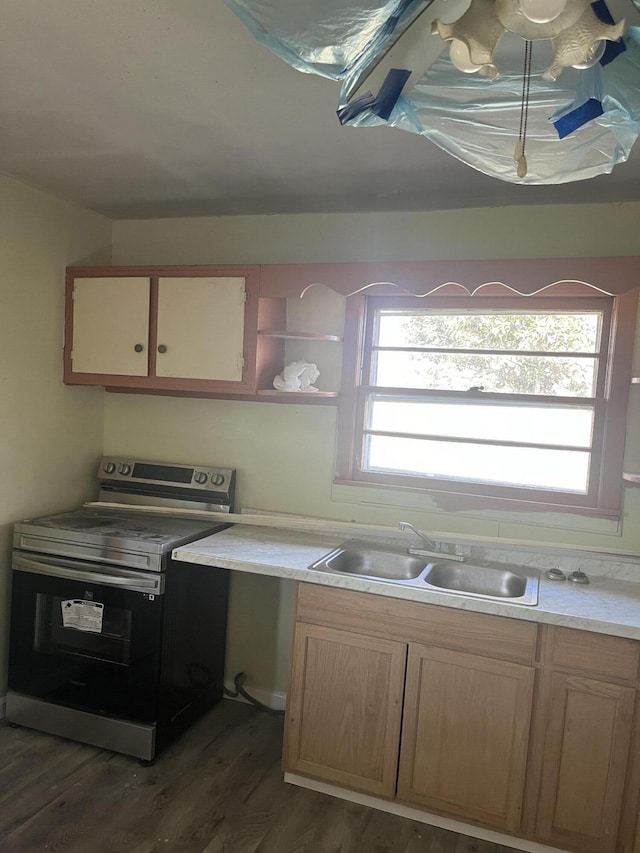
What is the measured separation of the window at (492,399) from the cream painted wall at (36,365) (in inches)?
53.1

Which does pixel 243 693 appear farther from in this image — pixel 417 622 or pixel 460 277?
pixel 460 277

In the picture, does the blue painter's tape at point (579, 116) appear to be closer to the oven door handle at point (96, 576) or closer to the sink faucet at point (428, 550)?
the sink faucet at point (428, 550)

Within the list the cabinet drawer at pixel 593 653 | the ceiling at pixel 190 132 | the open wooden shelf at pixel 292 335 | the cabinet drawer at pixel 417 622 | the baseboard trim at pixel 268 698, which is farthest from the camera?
the baseboard trim at pixel 268 698

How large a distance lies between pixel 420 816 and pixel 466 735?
1.32 feet

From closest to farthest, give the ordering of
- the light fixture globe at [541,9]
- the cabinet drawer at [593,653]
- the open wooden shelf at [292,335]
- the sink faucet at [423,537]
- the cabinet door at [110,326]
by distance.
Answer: the light fixture globe at [541,9], the cabinet drawer at [593,653], the sink faucet at [423,537], the open wooden shelf at [292,335], the cabinet door at [110,326]

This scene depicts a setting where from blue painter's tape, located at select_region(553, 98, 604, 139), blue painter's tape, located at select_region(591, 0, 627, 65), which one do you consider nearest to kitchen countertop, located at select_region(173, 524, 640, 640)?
blue painter's tape, located at select_region(553, 98, 604, 139)

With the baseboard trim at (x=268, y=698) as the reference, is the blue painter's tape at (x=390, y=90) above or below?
above

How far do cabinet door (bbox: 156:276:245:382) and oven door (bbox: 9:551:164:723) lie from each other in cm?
90

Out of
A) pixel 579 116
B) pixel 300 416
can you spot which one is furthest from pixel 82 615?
pixel 579 116

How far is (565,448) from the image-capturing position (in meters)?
2.62

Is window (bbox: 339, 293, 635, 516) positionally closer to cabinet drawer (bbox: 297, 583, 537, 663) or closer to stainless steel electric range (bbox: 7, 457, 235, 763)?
cabinet drawer (bbox: 297, 583, 537, 663)

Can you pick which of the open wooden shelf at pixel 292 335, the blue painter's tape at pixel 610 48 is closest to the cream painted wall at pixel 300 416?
the open wooden shelf at pixel 292 335

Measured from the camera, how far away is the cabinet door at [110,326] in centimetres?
285

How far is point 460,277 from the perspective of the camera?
2.46m
